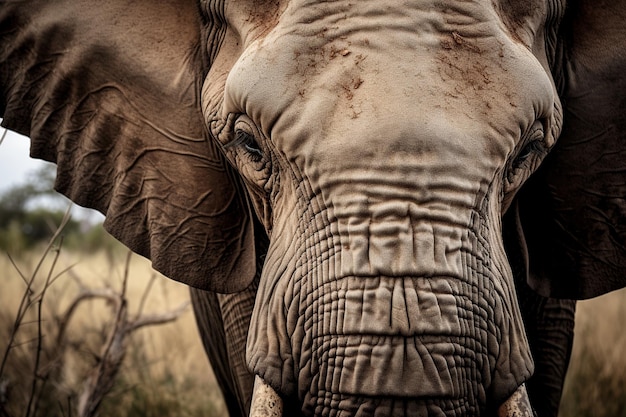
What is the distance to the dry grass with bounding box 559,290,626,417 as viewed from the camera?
17.8 feet

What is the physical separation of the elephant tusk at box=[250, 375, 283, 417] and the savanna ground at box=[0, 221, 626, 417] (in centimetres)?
180

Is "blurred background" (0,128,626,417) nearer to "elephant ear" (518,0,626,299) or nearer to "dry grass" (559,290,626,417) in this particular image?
"dry grass" (559,290,626,417)

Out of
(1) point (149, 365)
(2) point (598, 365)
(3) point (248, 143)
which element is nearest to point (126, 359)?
(1) point (149, 365)

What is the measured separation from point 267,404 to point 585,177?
135cm

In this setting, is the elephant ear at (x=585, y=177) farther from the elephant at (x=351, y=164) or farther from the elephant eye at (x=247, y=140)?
the elephant eye at (x=247, y=140)

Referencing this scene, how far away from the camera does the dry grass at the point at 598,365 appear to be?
5430 mm

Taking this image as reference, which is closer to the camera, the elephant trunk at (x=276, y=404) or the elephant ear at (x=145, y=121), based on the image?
the elephant trunk at (x=276, y=404)

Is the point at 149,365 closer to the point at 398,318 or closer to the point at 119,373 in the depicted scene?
the point at 119,373

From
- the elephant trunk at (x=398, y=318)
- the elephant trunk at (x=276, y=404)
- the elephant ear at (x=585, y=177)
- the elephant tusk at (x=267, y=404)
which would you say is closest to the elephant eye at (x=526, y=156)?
the elephant trunk at (x=398, y=318)

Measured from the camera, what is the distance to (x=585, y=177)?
3207 millimetres

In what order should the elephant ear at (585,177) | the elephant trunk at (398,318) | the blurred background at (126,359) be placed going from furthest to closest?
the blurred background at (126,359) → the elephant ear at (585,177) → the elephant trunk at (398,318)

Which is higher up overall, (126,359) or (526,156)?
(526,156)

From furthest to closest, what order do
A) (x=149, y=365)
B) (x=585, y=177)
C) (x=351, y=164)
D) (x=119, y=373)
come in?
(x=149, y=365), (x=119, y=373), (x=585, y=177), (x=351, y=164)

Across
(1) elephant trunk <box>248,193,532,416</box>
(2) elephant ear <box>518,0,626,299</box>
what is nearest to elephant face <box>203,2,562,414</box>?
(1) elephant trunk <box>248,193,532,416</box>
